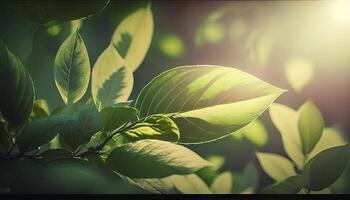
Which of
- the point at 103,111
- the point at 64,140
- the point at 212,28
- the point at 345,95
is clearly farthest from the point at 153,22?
the point at 345,95

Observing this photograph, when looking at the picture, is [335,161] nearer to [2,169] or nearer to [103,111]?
[103,111]

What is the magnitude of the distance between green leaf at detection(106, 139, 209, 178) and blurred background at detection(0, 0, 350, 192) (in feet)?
0.22

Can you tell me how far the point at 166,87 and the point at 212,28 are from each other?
26 cm

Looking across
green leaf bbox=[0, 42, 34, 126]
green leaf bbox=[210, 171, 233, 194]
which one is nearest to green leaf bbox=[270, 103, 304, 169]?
green leaf bbox=[210, 171, 233, 194]

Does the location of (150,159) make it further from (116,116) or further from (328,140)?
(328,140)

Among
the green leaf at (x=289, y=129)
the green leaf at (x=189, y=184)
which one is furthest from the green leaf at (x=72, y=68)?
the green leaf at (x=289, y=129)

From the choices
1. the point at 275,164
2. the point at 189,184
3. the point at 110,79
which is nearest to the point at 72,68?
the point at 110,79

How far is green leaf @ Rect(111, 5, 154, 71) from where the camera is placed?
126 centimetres

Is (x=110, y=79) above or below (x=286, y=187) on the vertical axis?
above

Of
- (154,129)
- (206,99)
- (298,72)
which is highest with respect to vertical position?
(298,72)

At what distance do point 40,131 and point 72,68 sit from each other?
0.79 feet

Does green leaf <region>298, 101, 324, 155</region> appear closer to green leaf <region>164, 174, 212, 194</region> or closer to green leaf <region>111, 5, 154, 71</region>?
green leaf <region>164, 174, 212, 194</region>

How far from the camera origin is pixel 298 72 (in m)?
1.30

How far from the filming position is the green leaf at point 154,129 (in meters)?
1.26
